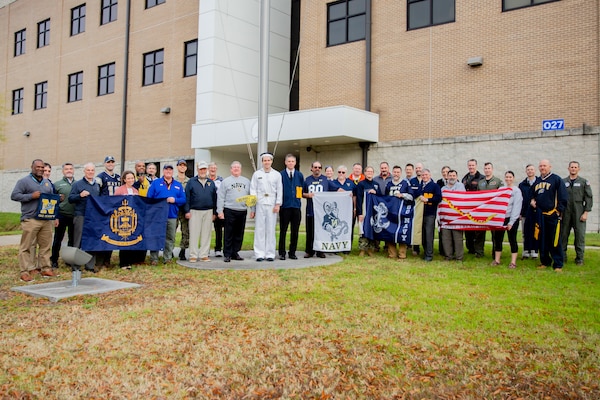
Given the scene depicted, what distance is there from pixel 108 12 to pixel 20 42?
1096 cm

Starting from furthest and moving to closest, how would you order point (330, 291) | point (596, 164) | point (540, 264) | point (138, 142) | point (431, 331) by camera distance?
point (138, 142) → point (596, 164) → point (540, 264) → point (330, 291) → point (431, 331)

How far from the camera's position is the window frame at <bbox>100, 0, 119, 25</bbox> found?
3238cm

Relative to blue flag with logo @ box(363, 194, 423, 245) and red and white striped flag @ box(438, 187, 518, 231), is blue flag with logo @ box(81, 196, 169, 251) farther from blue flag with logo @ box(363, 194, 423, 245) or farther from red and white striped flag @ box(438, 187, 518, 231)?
red and white striped flag @ box(438, 187, 518, 231)

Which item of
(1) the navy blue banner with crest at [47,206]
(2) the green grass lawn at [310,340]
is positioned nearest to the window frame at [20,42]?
(1) the navy blue banner with crest at [47,206]

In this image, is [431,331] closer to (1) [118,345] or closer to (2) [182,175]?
(1) [118,345]

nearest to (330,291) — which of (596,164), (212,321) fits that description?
(212,321)

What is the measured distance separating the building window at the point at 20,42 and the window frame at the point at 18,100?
278cm

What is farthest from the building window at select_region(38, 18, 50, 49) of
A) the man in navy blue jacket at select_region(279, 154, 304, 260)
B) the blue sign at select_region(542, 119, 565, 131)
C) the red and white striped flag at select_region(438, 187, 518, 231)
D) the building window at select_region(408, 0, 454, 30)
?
the red and white striped flag at select_region(438, 187, 518, 231)

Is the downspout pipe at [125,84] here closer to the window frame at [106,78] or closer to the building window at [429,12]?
the window frame at [106,78]

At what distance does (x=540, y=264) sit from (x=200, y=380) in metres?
8.11

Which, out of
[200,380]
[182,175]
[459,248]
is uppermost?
[182,175]

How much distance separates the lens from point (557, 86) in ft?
58.2

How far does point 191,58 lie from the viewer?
27875mm

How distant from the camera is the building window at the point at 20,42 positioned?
128ft
